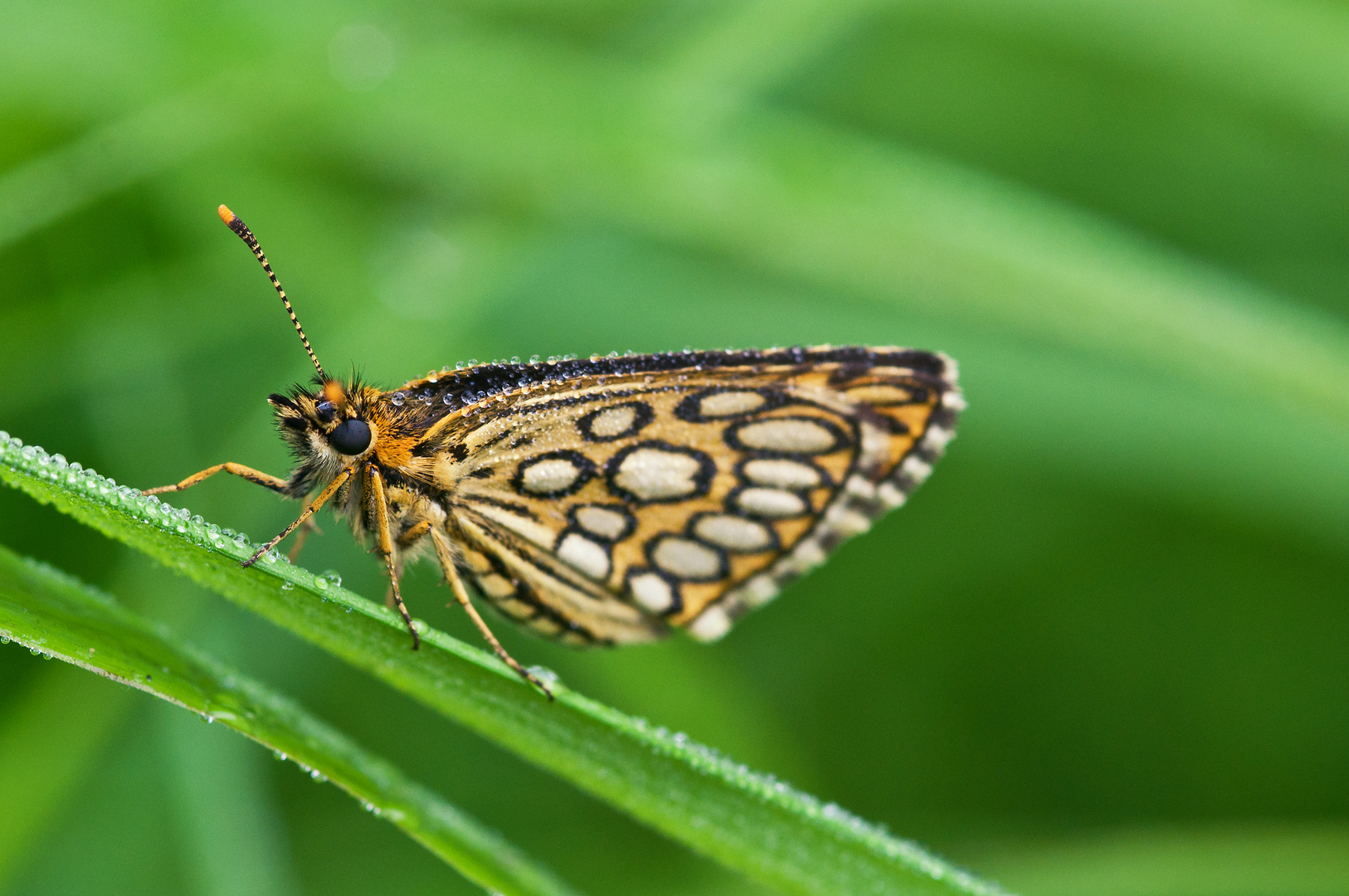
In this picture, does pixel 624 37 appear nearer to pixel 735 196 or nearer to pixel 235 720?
pixel 735 196

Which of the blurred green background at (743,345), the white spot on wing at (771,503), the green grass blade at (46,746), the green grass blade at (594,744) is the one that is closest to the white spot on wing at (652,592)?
the white spot on wing at (771,503)

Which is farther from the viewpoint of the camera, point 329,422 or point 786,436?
point 786,436

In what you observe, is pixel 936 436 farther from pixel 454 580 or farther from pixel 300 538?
pixel 300 538

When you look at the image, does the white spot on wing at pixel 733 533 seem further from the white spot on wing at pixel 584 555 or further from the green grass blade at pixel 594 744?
the green grass blade at pixel 594 744

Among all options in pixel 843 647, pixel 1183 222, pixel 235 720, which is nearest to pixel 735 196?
pixel 843 647

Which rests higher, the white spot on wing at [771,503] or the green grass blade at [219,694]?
the white spot on wing at [771,503]

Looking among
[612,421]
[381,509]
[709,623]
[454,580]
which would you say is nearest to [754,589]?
[709,623]

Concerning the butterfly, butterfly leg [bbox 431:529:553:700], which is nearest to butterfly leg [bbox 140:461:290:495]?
the butterfly
